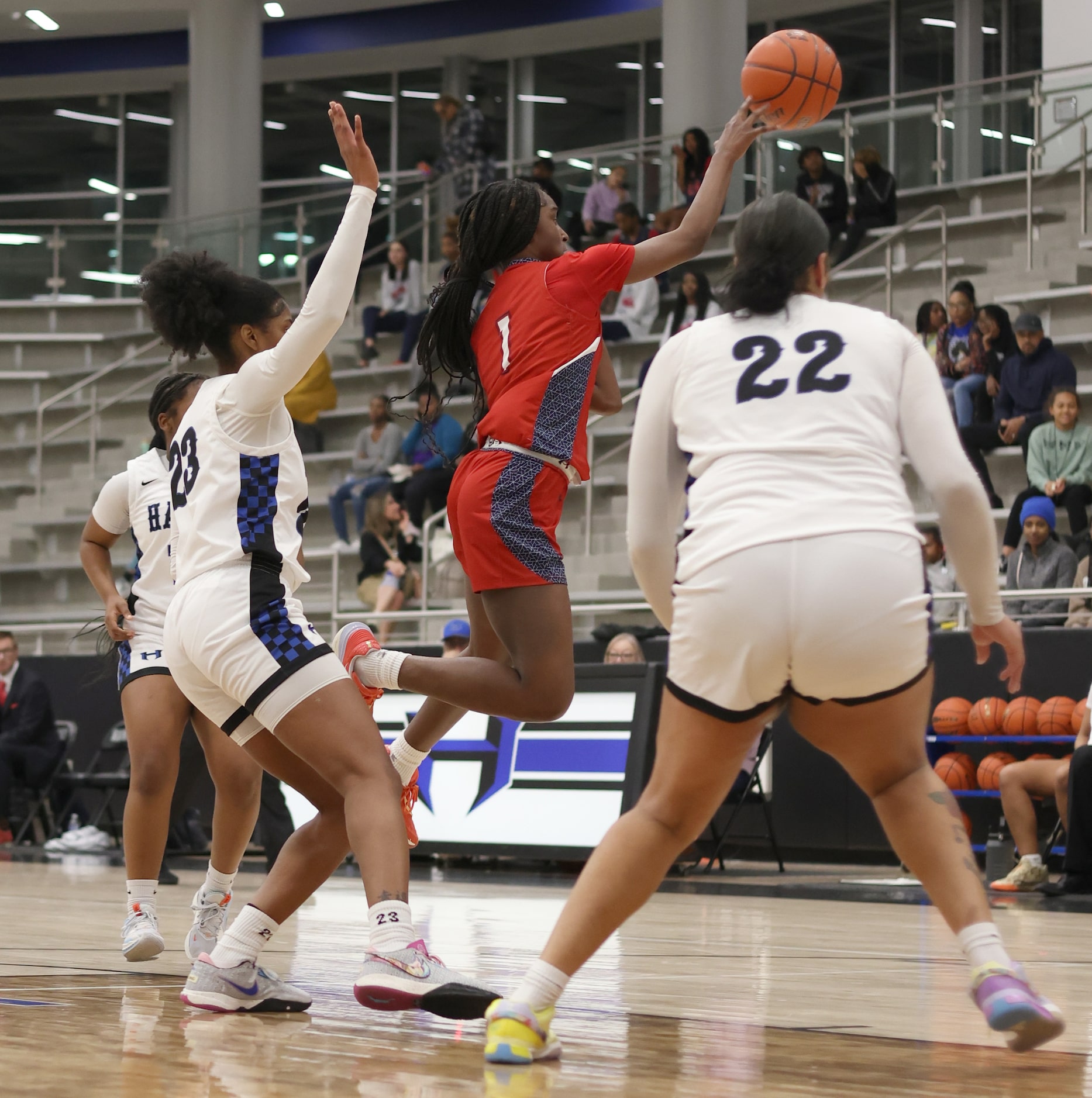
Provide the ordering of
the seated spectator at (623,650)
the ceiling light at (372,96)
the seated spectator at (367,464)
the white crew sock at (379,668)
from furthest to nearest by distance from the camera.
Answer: the ceiling light at (372,96), the seated spectator at (367,464), the seated spectator at (623,650), the white crew sock at (379,668)

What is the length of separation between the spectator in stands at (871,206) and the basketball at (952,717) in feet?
20.5

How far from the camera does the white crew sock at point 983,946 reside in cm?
311

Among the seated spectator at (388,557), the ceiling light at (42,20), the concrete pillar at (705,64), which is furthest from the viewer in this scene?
the ceiling light at (42,20)

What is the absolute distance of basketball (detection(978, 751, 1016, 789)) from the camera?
32.7 ft

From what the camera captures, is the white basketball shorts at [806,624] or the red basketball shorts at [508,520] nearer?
the white basketball shorts at [806,624]

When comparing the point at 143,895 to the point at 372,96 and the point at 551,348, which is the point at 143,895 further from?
the point at 372,96

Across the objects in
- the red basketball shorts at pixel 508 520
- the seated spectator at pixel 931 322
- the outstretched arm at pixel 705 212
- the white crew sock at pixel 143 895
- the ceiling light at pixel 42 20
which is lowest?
the white crew sock at pixel 143 895

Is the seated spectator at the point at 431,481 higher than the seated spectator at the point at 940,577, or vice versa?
the seated spectator at the point at 431,481

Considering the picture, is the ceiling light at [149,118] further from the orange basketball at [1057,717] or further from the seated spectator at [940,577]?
the orange basketball at [1057,717]

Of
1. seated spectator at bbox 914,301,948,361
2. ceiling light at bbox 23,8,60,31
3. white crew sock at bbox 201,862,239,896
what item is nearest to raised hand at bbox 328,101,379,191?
white crew sock at bbox 201,862,239,896

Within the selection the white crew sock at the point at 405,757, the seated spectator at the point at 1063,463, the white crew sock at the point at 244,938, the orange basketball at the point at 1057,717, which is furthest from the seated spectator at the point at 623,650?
the white crew sock at the point at 244,938

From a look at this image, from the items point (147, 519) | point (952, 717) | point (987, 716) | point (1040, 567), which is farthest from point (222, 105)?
point (147, 519)

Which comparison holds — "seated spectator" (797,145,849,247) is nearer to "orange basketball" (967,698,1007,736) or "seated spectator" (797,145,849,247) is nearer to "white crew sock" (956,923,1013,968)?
"orange basketball" (967,698,1007,736)

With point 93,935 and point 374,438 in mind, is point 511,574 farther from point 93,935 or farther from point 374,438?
point 374,438
